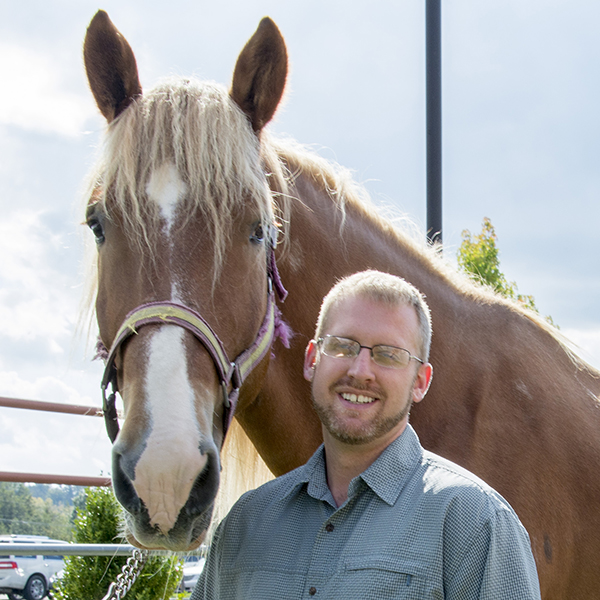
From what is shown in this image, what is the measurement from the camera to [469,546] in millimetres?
1261

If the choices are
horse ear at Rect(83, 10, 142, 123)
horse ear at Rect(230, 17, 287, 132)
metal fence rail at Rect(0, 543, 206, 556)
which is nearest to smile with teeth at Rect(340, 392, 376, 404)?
horse ear at Rect(230, 17, 287, 132)

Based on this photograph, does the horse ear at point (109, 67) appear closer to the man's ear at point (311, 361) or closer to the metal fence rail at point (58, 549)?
the man's ear at point (311, 361)

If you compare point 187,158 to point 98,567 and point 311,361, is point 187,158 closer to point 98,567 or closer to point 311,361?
point 311,361

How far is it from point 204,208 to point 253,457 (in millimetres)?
1277

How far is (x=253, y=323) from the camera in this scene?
1.95m

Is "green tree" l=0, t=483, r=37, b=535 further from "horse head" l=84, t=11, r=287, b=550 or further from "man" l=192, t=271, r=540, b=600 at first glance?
"man" l=192, t=271, r=540, b=600

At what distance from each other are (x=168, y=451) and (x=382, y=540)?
1.68 feet

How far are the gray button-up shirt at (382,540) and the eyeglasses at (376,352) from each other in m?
0.18

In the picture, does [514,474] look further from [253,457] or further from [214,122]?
[214,122]

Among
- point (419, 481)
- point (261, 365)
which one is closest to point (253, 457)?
point (261, 365)

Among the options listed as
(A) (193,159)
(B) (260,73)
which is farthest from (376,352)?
(B) (260,73)

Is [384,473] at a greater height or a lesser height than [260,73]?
lesser

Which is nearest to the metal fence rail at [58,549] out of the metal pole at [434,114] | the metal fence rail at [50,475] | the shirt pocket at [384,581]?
the metal fence rail at [50,475]

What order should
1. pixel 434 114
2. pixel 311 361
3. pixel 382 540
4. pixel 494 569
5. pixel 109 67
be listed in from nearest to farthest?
pixel 494 569 < pixel 382 540 < pixel 311 361 < pixel 109 67 < pixel 434 114
